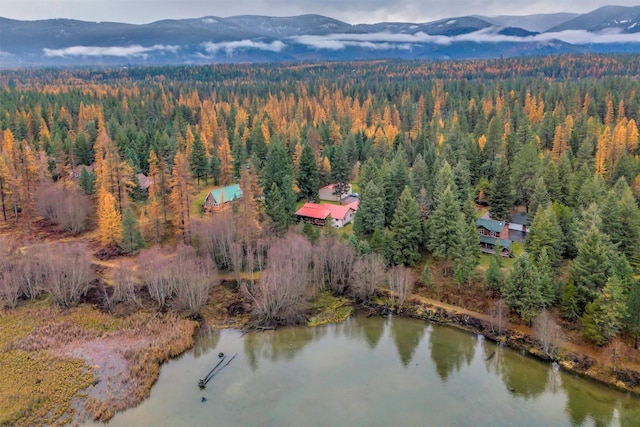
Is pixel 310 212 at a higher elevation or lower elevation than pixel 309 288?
higher

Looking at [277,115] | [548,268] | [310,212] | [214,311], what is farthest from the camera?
[277,115]

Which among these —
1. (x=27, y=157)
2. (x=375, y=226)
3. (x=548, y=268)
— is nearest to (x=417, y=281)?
(x=375, y=226)

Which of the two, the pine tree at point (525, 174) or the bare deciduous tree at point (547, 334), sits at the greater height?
the pine tree at point (525, 174)

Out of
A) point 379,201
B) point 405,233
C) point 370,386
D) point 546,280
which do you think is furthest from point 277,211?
point 546,280

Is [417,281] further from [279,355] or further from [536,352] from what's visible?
[279,355]

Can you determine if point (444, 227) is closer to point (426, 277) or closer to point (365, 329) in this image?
point (426, 277)

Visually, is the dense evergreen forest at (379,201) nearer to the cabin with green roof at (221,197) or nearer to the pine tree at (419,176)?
the pine tree at (419,176)

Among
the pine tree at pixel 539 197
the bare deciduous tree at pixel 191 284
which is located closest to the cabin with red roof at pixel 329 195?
the pine tree at pixel 539 197
